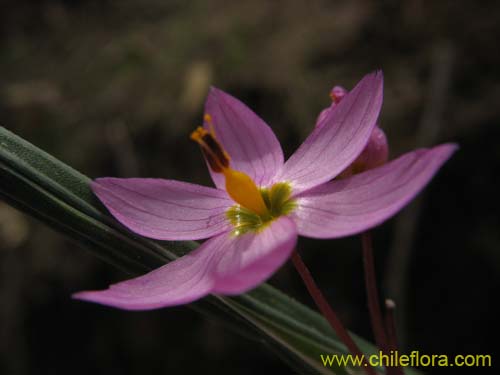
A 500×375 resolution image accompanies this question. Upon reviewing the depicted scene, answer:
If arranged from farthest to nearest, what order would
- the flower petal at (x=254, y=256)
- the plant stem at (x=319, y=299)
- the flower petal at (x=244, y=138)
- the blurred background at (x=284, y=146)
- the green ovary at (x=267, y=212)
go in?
the blurred background at (x=284, y=146) → the flower petal at (x=244, y=138) → the green ovary at (x=267, y=212) → the plant stem at (x=319, y=299) → the flower petal at (x=254, y=256)

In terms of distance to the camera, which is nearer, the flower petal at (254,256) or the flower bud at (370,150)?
the flower petal at (254,256)

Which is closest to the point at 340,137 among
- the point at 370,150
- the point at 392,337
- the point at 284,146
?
the point at 370,150

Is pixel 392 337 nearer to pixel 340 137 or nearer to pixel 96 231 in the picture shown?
pixel 340 137

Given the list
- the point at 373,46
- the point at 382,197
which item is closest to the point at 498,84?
the point at 373,46

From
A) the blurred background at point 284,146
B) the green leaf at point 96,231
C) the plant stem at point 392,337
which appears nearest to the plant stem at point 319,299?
the plant stem at point 392,337

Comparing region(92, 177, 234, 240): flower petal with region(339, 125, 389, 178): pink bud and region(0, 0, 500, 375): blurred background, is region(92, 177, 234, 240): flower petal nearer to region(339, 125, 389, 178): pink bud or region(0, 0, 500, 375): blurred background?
region(339, 125, 389, 178): pink bud

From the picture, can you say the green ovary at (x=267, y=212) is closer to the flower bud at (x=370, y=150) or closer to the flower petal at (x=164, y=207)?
the flower petal at (x=164, y=207)

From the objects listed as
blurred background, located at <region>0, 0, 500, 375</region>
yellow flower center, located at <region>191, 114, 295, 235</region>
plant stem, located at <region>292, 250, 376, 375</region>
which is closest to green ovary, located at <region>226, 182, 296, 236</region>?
yellow flower center, located at <region>191, 114, 295, 235</region>
